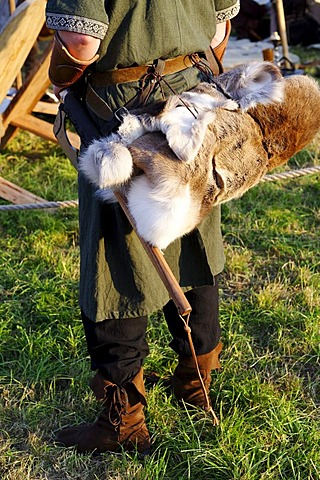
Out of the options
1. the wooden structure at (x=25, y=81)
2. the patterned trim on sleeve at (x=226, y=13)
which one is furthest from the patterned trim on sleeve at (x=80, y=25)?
the wooden structure at (x=25, y=81)

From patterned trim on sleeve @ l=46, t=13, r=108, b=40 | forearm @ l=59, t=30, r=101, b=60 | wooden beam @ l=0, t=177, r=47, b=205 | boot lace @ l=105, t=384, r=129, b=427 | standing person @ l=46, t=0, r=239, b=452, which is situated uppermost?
patterned trim on sleeve @ l=46, t=13, r=108, b=40

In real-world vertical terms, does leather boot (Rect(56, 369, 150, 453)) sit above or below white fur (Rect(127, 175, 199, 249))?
below

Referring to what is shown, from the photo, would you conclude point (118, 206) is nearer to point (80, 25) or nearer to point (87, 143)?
point (87, 143)

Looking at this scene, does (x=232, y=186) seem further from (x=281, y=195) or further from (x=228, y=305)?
(x=281, y=195)

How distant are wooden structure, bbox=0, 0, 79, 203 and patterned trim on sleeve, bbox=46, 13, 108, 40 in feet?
5.71

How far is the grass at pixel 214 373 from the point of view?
224 cm

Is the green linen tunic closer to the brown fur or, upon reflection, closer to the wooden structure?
the brown fur

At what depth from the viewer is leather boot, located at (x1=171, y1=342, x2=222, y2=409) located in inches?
96.3

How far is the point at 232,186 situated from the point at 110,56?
488 mm

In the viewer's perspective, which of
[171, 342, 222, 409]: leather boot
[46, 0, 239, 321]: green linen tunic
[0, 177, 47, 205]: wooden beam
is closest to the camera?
[46, 0, 239, 321]: green linen tunic

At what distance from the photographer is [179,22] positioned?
6.24 ft

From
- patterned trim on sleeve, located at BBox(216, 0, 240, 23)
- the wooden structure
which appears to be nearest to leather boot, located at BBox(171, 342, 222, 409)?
patterned trim on sleeve, located at BBox(216, 0, 240, 23)

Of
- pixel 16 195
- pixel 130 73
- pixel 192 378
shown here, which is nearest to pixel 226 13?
pixel 130 73

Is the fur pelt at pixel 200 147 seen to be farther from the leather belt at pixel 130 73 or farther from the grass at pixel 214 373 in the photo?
the grass at pixel 214 373
